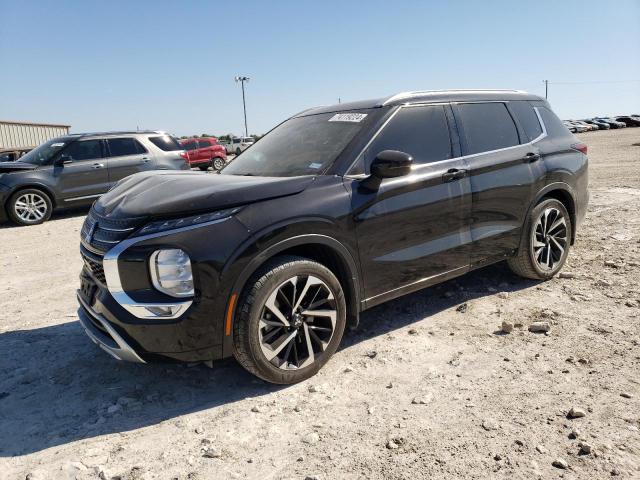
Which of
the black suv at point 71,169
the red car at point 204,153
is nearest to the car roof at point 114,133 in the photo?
the black suv at point 71,169

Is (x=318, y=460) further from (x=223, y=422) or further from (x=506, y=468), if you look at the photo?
(x=506, y=468)

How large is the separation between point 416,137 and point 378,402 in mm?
2020

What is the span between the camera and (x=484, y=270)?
212 inches

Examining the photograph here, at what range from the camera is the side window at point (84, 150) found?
10.1 m

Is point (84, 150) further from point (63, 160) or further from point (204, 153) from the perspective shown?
point (204, 153)

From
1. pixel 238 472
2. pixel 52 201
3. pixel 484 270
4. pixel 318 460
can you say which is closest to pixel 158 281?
pixel 238 472

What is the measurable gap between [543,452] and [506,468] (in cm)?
24

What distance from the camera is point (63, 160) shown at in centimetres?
996

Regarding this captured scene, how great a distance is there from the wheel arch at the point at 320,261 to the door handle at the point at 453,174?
1109mm

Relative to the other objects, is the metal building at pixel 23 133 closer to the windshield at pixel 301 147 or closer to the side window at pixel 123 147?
the side window at pixel 123 147

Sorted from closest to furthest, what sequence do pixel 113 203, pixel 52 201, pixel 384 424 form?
pixel 384 424
pixel 113 203
pixel 52 201

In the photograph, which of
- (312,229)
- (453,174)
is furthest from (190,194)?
(453,174)

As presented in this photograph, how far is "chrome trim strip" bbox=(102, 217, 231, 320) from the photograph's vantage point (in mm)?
2812

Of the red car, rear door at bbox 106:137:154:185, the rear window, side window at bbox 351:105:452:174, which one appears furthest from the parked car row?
side window at bbox 351:105:452:174
